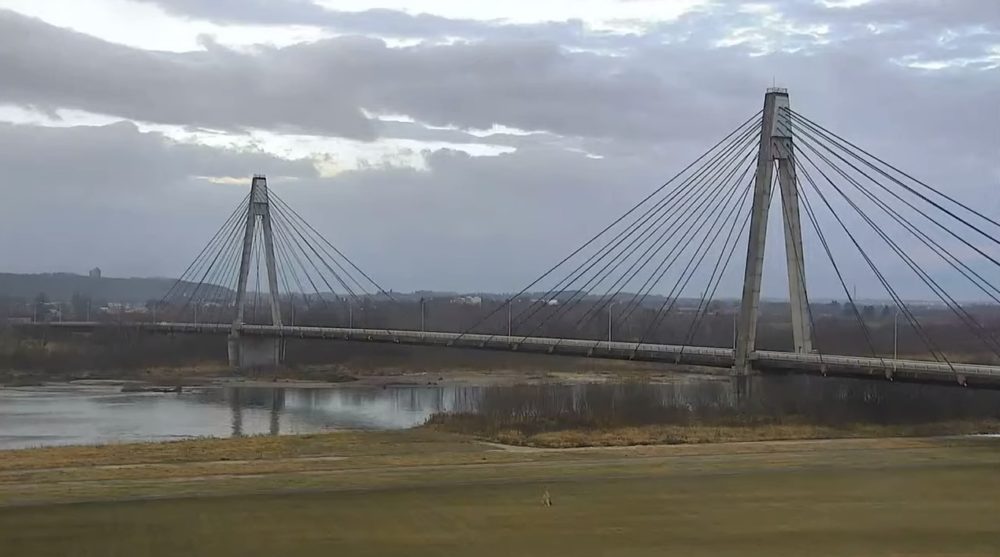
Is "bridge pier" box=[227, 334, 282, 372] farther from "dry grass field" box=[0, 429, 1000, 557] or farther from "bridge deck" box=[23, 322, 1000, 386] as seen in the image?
"dry grass field" box=[0, 429, 1000, 557]

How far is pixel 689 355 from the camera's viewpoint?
40188 millimetres

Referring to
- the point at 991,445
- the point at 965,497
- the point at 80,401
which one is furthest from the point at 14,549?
the point at 80,401

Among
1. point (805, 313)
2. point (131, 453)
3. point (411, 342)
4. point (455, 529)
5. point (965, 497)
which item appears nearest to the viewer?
point (455, 529)

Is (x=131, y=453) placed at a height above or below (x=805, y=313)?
below

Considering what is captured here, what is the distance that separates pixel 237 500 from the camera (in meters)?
18.3

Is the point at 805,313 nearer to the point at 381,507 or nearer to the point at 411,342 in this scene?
the point at 381,507

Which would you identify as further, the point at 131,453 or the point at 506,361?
the point at 506,361

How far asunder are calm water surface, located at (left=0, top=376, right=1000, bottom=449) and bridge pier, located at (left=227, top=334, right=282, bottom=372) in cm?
1966

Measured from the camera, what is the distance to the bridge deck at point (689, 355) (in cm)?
3102

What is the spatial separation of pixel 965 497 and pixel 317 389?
41518 mm

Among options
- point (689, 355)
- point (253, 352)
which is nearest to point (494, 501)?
point (689, 355)

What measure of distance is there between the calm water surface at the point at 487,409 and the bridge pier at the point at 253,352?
1966 cm

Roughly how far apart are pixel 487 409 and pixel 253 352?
37332mm

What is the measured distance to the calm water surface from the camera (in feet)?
112
